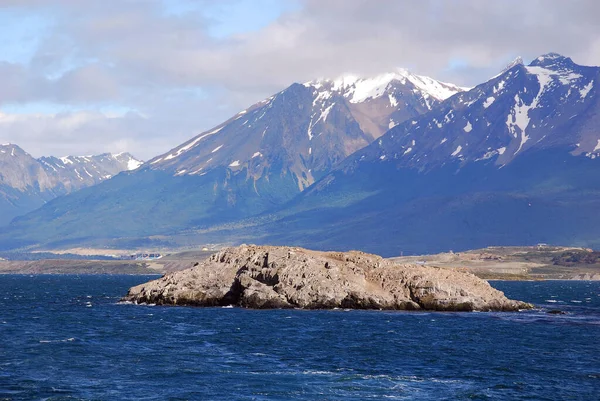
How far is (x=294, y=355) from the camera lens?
8281 centimetres

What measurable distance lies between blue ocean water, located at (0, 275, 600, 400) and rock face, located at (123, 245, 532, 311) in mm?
4354

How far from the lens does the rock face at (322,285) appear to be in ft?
421

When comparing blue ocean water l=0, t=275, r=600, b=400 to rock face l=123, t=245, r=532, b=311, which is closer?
blue ocean water l=0, t=275, r=600, b=400

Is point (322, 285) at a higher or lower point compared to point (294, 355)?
higher

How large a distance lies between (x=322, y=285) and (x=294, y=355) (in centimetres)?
4597

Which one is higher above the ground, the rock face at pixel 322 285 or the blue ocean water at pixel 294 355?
the rock face at pixel 322 285

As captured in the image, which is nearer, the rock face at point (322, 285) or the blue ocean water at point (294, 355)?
the blue ocean water at point (294, 355)

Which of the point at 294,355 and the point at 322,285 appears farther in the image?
the point at 322,285

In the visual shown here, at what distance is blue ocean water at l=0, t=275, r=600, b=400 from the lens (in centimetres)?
6631

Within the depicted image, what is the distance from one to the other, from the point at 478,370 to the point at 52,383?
3095cm

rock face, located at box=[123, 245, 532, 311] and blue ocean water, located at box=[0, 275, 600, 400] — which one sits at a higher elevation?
rock face, located at box=[123, 245, 532, 311]

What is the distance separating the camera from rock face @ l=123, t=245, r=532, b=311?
12838cm

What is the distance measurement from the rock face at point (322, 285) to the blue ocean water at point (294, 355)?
435cm

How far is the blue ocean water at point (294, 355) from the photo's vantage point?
6631cm
